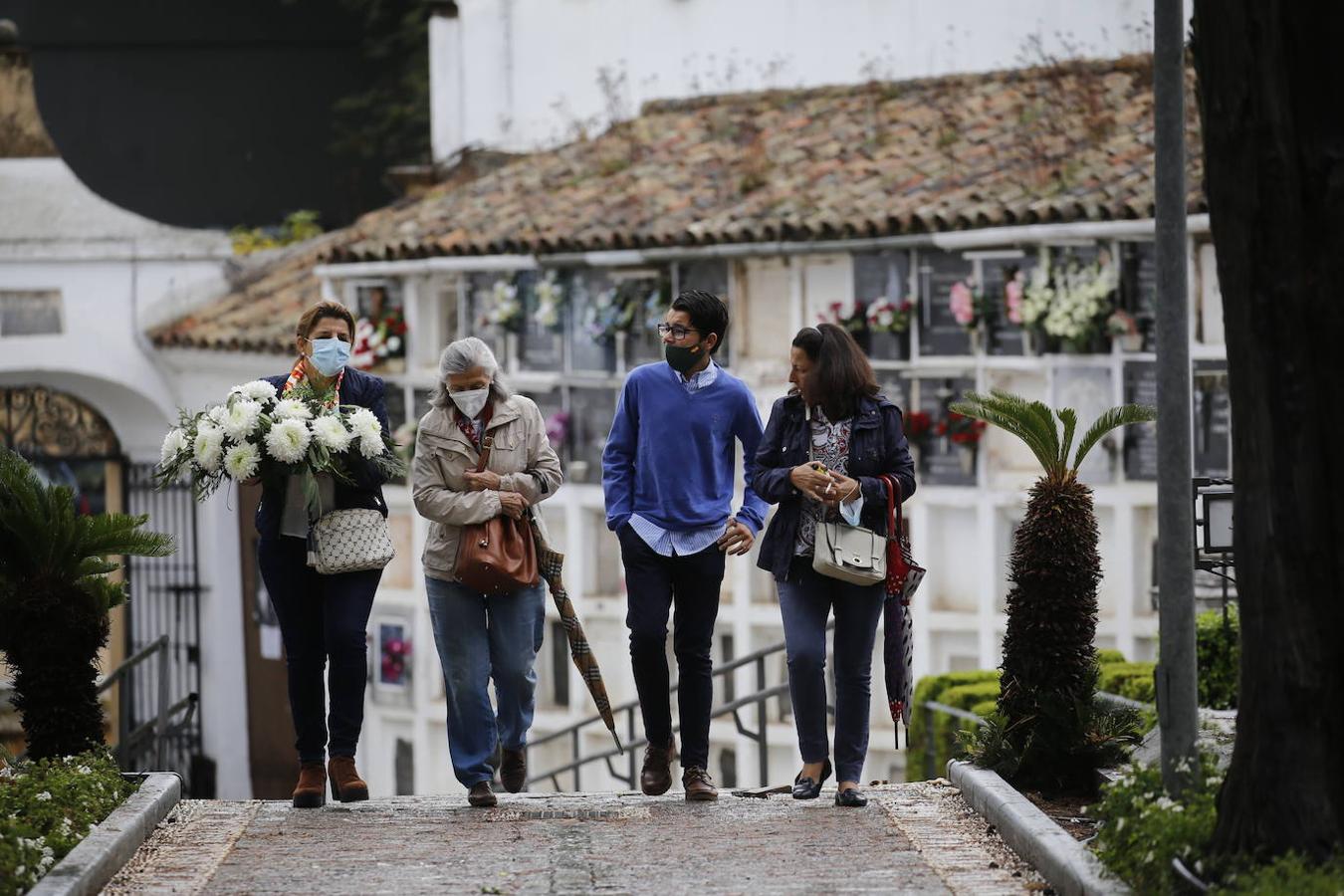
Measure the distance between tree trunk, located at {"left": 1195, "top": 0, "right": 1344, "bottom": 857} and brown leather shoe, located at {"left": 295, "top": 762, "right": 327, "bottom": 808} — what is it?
159 inches

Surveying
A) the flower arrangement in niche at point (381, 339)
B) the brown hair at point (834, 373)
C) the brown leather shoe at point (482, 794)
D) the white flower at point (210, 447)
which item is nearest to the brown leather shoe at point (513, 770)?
the brown leather shoe at point (482, 794)

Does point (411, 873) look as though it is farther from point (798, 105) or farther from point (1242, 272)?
point (798, 105)

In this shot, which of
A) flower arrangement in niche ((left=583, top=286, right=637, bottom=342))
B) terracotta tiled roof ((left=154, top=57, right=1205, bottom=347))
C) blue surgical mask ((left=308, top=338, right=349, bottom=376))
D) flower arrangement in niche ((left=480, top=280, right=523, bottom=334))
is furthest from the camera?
flower arrangement in niche ((left=480, top=280, right=523, bottom=334))

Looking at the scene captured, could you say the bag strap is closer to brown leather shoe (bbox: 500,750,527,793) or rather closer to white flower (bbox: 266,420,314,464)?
white flower (bbox: 266,420,314,464)

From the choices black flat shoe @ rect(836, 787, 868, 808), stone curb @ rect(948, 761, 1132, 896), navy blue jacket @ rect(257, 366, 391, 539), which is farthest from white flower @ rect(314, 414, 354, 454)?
stone curb @ rect(948, 761, 1132, 896)

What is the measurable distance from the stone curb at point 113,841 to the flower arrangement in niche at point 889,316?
34.1 feet

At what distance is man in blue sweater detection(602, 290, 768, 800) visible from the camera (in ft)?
30.6

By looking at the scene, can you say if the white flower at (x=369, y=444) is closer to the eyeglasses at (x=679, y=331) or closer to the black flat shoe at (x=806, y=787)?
the eyeglasses at (x=679, y=331)

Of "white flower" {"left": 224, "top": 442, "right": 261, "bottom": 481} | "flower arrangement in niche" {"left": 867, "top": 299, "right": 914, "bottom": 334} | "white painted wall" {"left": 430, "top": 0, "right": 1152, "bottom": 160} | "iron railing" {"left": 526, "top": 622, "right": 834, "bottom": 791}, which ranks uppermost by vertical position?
"white painted wall" {"left": 430, "top": 0, "right": 1152, "bottom": 160}

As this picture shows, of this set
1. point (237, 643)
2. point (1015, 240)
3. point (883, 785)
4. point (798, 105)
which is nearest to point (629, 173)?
point (798, 105)

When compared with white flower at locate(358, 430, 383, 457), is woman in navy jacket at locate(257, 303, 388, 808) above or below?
below

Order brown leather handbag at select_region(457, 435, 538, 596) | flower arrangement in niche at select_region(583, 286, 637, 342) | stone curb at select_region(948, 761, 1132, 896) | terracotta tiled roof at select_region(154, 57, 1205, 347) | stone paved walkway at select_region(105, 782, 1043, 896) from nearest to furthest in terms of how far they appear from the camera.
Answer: stone curb at select_region(948, 761, 1132, 896), stone paved walkway at select_region(105, 782, 1043, 896), brown leather handbag at select_region(457, 435, 538, 596), terracotta tiled roof at select_region(154, 57, 1205, 347), flower arrangement in niche at select_region(583, 286, 637, 342)

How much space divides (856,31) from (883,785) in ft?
47.3

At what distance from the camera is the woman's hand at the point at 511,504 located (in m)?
9.28
